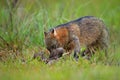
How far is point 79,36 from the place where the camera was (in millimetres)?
12109

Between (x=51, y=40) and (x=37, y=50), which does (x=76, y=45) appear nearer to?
(x=51, y=40)

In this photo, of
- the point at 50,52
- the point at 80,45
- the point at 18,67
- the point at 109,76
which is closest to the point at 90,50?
the point at 80,45

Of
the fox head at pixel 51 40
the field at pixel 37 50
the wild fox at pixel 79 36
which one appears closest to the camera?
the field at pixel 37 50

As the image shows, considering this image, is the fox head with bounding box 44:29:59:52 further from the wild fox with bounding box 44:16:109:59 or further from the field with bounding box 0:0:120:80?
the field with bounding box 0:0:120:80

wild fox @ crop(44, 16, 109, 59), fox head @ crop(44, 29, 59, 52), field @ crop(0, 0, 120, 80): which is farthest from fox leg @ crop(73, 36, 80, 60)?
field @ crop(0, 0, 120, 80)

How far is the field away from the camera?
870 cm

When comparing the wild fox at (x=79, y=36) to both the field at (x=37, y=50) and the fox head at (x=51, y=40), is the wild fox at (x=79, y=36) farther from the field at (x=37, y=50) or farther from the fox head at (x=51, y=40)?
the field at (x=37, y=50)

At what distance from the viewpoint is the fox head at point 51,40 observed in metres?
11.1

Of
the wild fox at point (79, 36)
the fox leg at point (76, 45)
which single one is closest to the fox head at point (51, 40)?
the wild fox at point (79, 36)

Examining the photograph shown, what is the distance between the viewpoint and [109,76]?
27.9 ft

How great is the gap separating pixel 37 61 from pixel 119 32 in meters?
4.51

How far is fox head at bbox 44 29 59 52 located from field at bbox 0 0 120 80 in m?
0.47

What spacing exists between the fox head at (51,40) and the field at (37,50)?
47 centimetres

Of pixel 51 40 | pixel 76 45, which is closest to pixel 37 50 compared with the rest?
pixel 51 40
